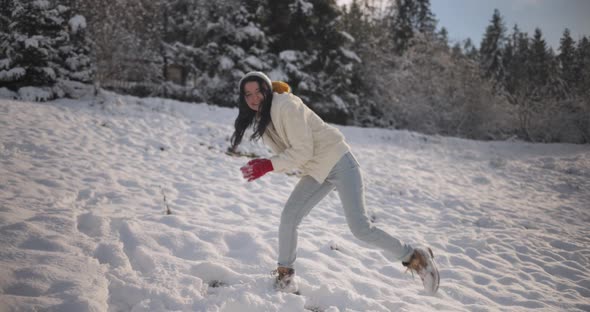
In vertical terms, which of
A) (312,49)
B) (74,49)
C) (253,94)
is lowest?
(253,94)

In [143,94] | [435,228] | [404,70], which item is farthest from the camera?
[404,70]

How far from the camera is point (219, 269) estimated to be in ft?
8.88

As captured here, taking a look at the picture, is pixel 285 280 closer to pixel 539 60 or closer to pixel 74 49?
pixel 74 49

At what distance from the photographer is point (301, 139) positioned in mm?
2266

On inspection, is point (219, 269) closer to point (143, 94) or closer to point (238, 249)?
point (238, 249)

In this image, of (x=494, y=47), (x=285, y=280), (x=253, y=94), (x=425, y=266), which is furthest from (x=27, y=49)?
(x=494, y=47)

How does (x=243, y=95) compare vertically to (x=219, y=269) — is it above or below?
above

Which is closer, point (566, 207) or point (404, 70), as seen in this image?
point (566, 207)

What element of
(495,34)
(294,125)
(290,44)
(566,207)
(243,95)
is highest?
(495,34)

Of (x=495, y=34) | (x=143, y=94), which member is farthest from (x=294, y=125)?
(x=495, y=34)

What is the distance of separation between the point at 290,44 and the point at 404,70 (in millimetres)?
7431

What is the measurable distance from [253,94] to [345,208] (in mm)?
1147

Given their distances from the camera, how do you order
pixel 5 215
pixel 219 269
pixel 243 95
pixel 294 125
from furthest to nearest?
pixel 5 215 < pixel 219 269 < pixel 243 95 < pixel 294 125

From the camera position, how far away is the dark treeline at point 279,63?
32.6ft
